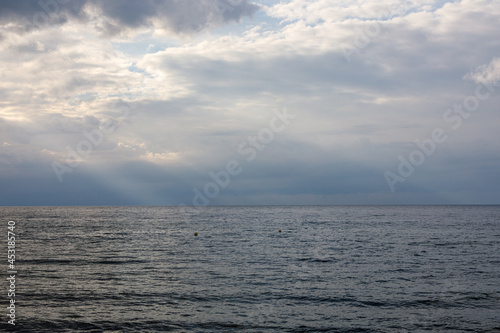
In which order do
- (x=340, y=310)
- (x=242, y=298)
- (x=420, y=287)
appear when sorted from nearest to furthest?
1. (x=340, y=310)
2. (x=242, y=298)
3. (x=420, y=287)

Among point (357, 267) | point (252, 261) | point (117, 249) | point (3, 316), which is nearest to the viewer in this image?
point (3, 316)

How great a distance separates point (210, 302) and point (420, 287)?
16.2 m

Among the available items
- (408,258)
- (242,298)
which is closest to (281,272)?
(242,298)

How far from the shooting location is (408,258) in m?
43.7

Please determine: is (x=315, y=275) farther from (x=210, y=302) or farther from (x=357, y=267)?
(x=210, y=302)

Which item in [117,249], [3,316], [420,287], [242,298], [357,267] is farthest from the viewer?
[117,249]

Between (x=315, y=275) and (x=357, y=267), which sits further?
(x=357, y=267)

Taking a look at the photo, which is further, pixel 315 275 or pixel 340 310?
pixel 315 275

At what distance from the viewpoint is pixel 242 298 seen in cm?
2553

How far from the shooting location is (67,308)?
76.2 ft

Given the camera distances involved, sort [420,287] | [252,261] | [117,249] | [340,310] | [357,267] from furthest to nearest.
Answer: [117,249], [252,261], [357,267], [420,287], [340,310]


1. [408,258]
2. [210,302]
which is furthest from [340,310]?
[408,258]

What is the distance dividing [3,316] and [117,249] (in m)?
31.1

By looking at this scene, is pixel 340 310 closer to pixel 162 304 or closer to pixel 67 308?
pixel 162 304
